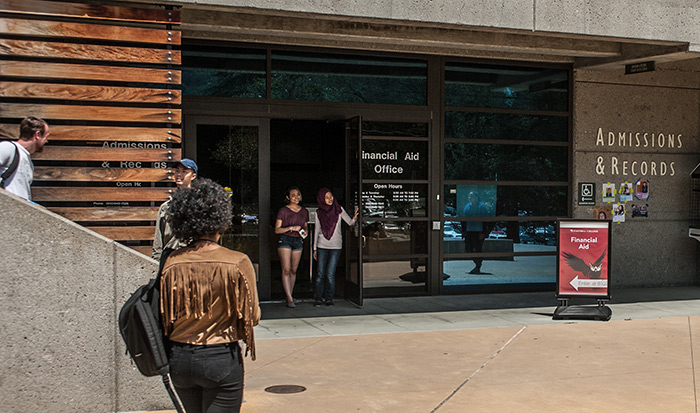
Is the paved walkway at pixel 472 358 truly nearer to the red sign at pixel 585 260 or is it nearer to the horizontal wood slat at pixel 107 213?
the red sign at pixel 585 260

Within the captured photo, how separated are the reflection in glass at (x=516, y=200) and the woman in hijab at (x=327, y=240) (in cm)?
179

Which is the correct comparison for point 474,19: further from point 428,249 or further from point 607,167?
point 607,167

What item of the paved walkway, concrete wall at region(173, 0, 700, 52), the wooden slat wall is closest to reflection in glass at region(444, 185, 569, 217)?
the paved walkway

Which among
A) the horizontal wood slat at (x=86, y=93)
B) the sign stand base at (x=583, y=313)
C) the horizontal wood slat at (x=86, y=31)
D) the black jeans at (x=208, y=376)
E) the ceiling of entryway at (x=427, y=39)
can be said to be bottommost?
the sign stand base at (x=583, y=313)

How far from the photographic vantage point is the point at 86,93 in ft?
21.9

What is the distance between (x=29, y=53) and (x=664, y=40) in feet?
24.5

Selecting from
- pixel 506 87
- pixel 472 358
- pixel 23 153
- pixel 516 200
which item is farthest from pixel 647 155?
pixel 23 153

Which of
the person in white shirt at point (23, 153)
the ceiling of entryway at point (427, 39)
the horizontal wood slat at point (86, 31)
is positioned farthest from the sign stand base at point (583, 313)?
the person in white shirt at point (23, 153)

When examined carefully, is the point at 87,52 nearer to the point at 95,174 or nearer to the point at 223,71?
the point at 95,174

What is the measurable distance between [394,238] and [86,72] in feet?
18.6

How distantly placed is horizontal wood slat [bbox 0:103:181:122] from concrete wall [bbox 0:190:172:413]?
1.43 meters

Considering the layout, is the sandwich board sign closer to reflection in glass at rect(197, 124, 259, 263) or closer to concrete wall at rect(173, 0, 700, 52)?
concrete wall at rect(173, 0, 700, 52)

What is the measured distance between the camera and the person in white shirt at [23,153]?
5.52 metres

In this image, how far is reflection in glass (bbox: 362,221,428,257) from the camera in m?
11.1
